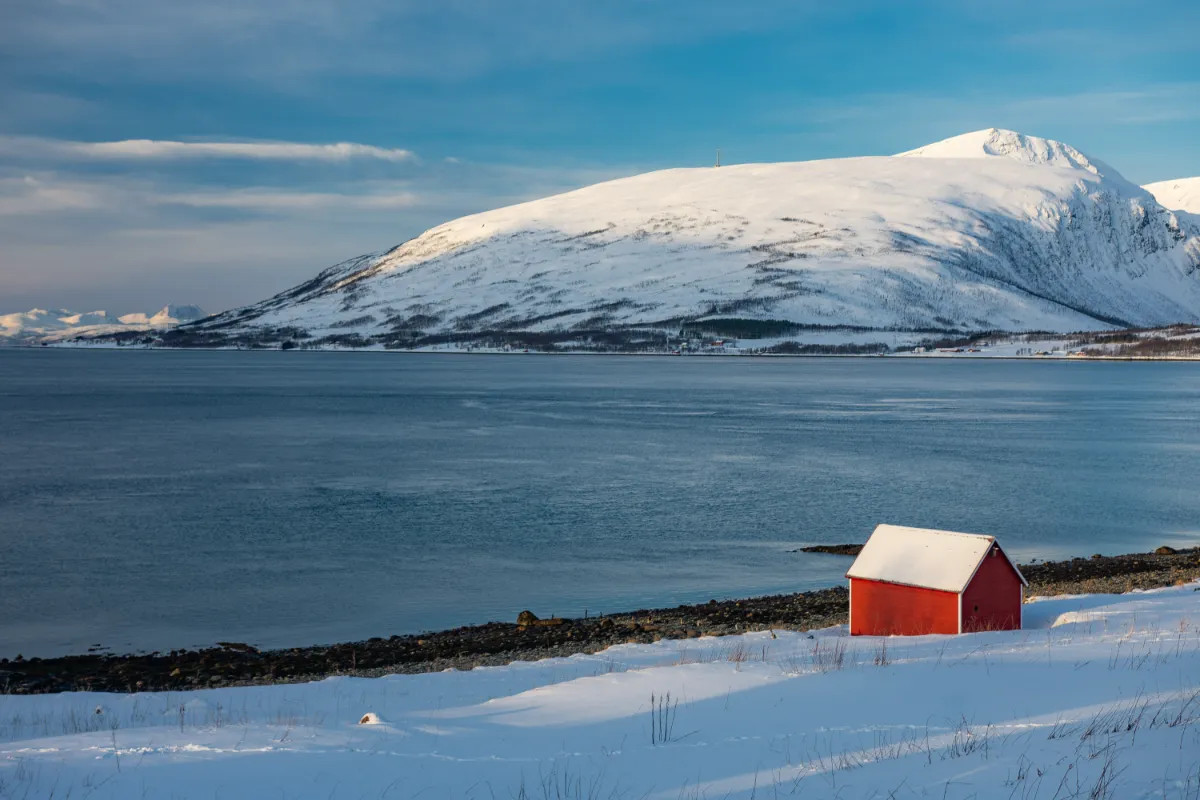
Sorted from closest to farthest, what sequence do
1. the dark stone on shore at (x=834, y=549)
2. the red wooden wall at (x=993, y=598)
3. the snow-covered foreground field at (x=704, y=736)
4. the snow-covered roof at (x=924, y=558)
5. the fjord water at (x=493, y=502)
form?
the snow-covered foreground field at (x=704, y=736)
the red wooden wall at (x=993, y=598)
the snow-covered roof at (x=924, y=558)
the fjord water at (x=493, y=502)
the dark stone on shore at (x=834, y=549)

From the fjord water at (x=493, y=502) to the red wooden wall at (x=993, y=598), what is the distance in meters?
9.82

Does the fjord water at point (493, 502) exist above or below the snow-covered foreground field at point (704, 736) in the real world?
below

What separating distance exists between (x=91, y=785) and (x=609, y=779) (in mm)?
3857

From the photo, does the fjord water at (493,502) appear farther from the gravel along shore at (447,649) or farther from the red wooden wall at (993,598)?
the red wooden wall at (993,598)

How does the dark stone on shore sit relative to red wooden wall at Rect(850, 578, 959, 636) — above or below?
below

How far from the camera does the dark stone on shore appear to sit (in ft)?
113

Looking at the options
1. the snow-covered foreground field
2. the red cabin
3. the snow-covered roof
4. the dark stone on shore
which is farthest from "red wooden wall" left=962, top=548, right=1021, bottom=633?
the dark stone on shore

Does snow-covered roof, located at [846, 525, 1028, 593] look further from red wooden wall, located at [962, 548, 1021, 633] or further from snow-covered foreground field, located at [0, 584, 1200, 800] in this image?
snow-covered foreground field, located at [0, 584, 1200, 800]

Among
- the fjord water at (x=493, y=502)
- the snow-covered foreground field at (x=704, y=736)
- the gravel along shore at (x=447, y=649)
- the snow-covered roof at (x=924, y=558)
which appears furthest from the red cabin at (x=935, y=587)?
the fjord water at (x=493, y=502)

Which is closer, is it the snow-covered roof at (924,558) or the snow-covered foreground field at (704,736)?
the snow-covered foreground field at (704,736)

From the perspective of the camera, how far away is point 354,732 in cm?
1006

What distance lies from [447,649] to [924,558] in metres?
9.55

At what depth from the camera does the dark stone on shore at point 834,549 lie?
34344 mm

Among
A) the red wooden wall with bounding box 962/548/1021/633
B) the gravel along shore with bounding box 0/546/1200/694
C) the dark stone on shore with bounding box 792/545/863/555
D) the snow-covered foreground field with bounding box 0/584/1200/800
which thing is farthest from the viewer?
the dark stone on shore with bounding box 792/545/863/555
